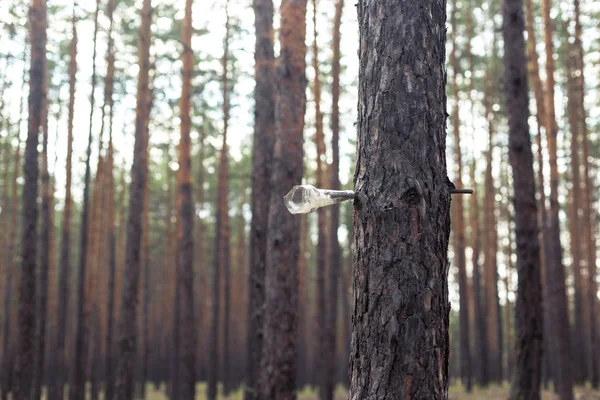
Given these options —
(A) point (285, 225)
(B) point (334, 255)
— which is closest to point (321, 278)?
(B) point (334, 255)

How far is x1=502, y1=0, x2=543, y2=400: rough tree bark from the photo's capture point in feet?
21.9

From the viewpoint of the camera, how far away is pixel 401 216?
226cm

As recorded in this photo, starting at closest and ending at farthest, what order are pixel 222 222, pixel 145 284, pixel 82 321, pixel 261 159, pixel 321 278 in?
pixel 261 159
pixel 82 321
pixel 321 278
pixel 222 222
pixel 145 284

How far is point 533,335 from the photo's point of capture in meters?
6.65

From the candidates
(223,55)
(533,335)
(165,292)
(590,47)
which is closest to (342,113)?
(223,55)

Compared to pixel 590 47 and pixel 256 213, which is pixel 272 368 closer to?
pixel 256 213

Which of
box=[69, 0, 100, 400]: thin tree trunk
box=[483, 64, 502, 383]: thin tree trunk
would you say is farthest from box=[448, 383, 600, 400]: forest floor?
box=[69, 0, 100, 400]: thin tree trunk

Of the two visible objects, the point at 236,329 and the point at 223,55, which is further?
the point at 236,329

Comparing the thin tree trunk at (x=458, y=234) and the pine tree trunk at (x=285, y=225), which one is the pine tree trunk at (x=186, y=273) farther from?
the thin tree trunk at (x=458, y=234)

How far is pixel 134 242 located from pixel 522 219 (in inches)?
261

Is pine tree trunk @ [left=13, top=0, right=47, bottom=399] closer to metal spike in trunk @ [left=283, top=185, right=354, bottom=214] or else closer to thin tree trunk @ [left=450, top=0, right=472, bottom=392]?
metal spike in trunk @ [left=283, top=185, right=354, bottom=214]

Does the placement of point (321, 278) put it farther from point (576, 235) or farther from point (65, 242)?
point (576, 235)

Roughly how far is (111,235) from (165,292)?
8.29m

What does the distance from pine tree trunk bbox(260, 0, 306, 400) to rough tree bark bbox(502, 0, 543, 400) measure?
254cm
